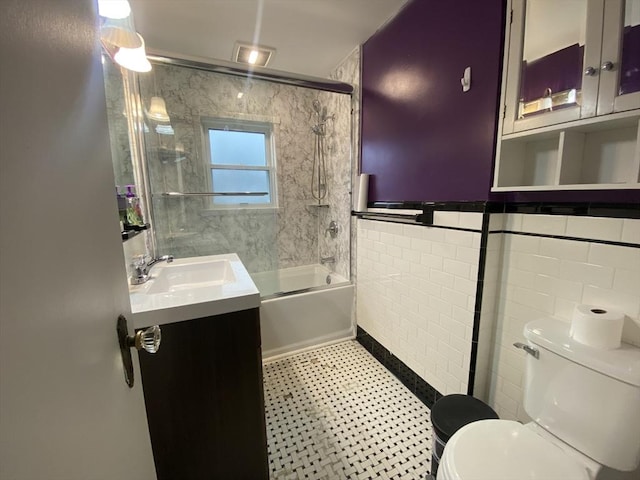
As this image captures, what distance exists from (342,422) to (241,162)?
2391 mm

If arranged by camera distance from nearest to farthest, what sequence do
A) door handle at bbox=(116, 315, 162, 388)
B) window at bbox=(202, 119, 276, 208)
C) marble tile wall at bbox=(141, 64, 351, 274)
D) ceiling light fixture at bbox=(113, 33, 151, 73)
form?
door handle at bbox=(116, 315, 162, 388) → ceiling light fixture at bbox=(113, 33, 151, 73) → marble tile wall at bbox=(141, 64, 351, 274) → window at bbox=(202, 119, 276, 208)

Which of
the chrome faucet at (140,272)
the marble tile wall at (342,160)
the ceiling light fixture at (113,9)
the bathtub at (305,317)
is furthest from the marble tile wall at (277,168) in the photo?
the ceiling light fixture at (113,9)

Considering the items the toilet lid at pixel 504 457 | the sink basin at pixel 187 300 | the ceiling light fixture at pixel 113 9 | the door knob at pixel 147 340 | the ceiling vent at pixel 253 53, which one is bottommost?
the toilet lid at pixel 504 457

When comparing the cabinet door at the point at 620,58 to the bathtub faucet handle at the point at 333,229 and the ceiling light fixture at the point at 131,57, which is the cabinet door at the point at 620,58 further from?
the bathtub faucet handle at the point at 333,229

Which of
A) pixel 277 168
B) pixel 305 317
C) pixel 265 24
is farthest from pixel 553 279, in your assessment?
pixel 277 168

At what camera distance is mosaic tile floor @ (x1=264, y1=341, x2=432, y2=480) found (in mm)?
1348

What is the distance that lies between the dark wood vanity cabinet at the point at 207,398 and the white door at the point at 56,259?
41 cm

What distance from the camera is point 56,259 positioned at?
15.3 inches

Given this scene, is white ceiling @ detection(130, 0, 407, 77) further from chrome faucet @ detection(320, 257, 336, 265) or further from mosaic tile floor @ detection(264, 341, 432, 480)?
mosaic tile floor @ detection(264, 341, 432, 480)

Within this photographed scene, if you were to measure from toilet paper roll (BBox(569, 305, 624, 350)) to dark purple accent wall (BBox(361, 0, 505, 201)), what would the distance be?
23.8 inches

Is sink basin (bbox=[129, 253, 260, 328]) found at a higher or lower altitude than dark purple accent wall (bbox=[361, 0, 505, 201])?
lower

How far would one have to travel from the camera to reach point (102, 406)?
1.68 ft

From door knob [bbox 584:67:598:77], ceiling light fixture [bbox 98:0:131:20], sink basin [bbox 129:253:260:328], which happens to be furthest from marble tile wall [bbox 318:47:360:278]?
ceiling light fixture [bbox 98:0:131:20]

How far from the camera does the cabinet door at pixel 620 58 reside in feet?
2.72
